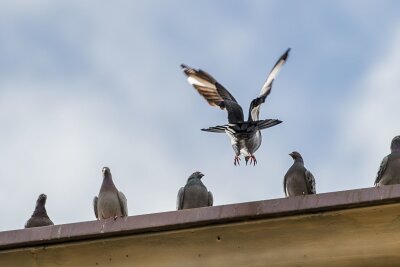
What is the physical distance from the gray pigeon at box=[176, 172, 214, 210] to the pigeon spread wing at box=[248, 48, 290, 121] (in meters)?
1.25

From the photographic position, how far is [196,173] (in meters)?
12.1

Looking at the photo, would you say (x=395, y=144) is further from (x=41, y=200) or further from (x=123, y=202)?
(x=41, y=200)

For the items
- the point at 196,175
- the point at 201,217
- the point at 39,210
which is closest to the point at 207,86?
the point at 196,175

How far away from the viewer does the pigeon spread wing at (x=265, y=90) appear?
12000 millimetres

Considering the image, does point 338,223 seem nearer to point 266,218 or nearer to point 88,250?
point 266,218

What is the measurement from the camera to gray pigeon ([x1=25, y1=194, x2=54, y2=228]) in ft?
37.8

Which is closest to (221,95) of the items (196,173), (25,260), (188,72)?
(188,72)

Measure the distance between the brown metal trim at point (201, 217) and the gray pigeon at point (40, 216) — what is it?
16.2 feet

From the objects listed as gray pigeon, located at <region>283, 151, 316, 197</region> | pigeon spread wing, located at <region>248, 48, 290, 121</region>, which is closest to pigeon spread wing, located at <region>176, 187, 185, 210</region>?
gray pigeon, located at <region>283, 151, 316, 197</region>

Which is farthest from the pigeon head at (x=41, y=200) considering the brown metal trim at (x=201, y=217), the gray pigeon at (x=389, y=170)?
the brown metal trim at (x=201, y=217)

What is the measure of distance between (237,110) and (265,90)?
22.5 inches

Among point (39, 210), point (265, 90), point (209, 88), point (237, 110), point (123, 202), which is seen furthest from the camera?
point (209, 88)

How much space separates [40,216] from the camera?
11.8 metres

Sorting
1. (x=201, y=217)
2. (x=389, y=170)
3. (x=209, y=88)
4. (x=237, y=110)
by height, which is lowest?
(x=201, y=217)
